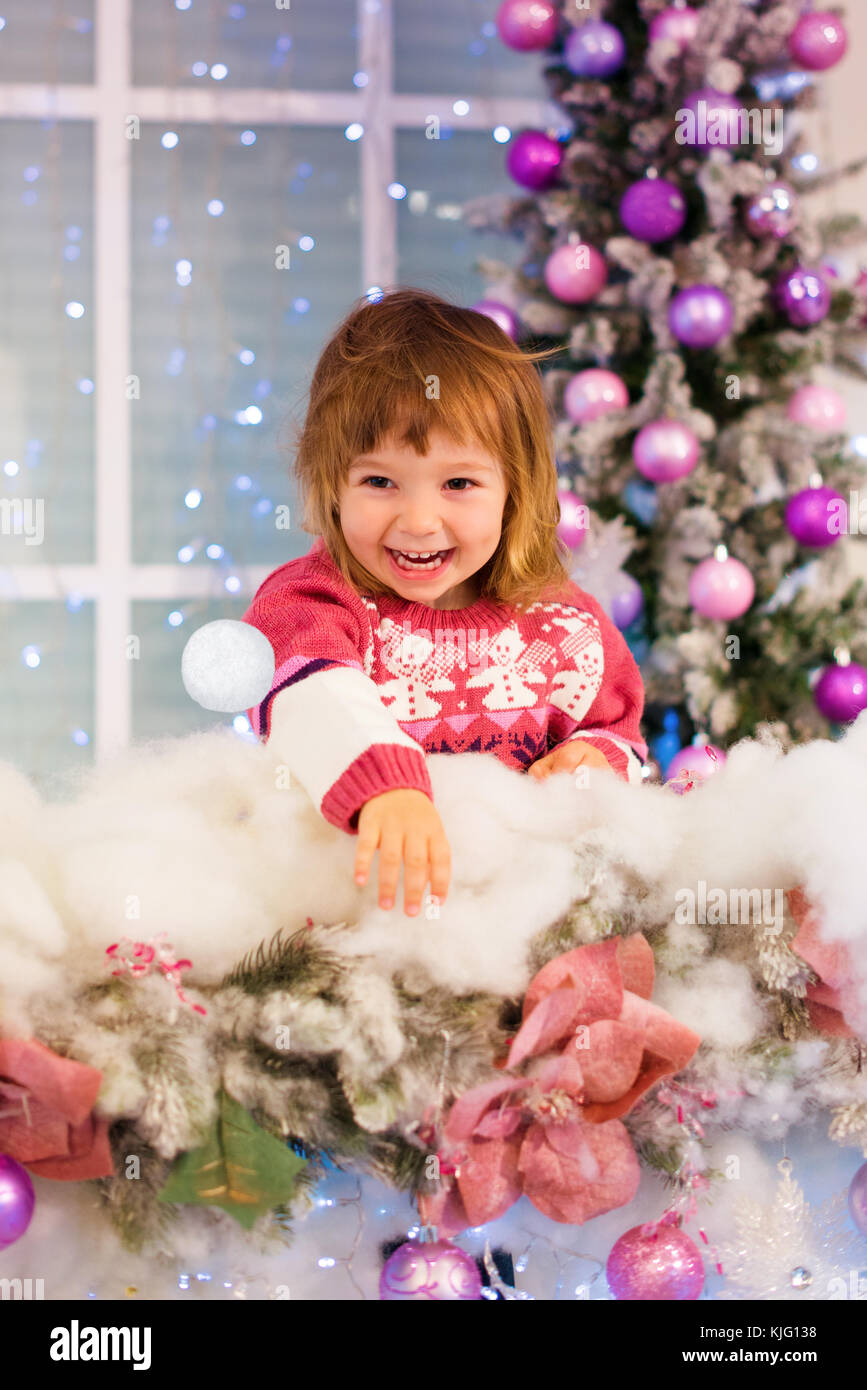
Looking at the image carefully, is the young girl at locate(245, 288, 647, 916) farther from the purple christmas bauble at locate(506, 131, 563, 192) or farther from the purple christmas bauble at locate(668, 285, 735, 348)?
the purple christmas bauble at locate(506, 131, 563, 192)

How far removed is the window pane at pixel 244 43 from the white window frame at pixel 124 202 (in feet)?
0.08

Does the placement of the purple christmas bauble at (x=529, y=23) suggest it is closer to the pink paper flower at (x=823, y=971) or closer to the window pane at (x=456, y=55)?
the window pane at (x=456, y=55)

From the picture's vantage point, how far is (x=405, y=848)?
0.59 metres

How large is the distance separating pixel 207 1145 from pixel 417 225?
2.35 meters

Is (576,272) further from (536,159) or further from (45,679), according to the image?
(45,679)

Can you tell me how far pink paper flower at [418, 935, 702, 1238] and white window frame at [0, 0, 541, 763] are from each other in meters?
2.02

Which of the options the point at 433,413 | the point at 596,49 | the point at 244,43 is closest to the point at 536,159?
the point at 596,49

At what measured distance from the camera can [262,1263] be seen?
55cm

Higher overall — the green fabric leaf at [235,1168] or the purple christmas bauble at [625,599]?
the purple christmas bauble at [625,599]

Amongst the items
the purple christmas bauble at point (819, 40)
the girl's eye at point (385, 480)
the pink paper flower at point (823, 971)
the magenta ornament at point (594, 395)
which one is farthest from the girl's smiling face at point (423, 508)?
the purple christmas bauble at point (819, 40)

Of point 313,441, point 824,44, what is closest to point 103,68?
point 824,44

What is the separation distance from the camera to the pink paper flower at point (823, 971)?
553 millimetres

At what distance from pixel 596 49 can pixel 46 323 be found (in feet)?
4.17
